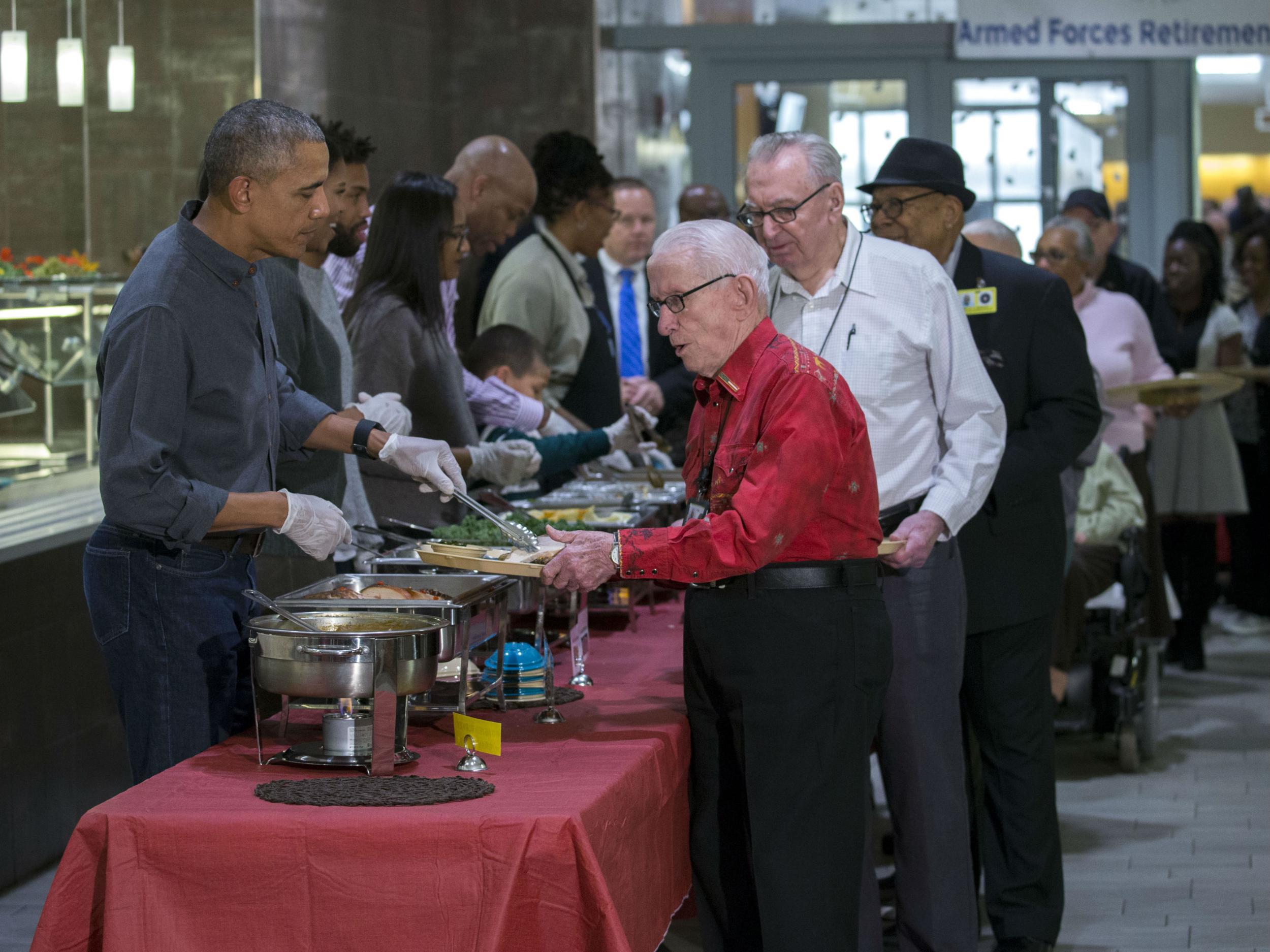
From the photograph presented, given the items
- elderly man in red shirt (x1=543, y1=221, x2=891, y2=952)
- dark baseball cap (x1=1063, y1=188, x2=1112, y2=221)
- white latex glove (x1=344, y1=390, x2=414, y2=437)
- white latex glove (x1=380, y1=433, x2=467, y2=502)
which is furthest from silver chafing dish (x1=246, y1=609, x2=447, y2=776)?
dark baseball cap (x1=1063, y1=188, x2=1112, y2=221)

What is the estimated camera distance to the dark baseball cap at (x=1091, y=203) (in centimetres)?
687

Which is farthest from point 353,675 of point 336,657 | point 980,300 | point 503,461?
point 980,300

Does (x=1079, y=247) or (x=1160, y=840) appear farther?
(x=1079, y=247)

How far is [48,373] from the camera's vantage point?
4473mm

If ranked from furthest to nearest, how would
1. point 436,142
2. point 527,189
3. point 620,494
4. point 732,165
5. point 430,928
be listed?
point 732,165
point 436,142
point 527,189
point 620,494
point 430,928

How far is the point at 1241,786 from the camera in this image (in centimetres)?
505

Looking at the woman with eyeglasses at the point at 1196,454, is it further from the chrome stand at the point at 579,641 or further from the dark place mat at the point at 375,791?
the dark place mat at the point at 375,791

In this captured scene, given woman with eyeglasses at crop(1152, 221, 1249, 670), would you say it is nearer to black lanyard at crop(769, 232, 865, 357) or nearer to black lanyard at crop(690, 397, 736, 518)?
black lanyard at crop(769, 232, 865, 357)

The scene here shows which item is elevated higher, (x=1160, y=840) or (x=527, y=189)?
(x=527, y=189)

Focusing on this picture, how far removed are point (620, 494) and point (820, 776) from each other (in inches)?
67.2

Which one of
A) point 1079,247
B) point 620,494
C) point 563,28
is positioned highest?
point 563,28

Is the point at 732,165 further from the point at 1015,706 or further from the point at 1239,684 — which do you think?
the point at 1015,706

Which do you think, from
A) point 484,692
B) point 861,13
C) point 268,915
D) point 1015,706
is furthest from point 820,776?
point 861,13

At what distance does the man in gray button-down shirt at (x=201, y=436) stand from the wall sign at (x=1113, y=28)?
5.97m
